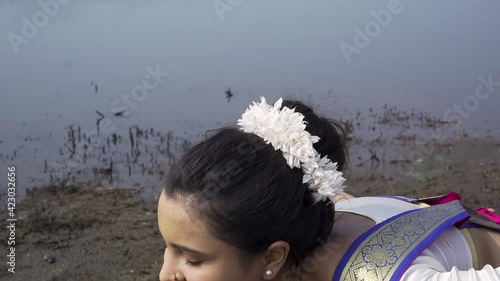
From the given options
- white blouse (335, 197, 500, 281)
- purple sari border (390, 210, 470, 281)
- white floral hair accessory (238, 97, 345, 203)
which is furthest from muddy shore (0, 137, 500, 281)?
purple sari border (390, 210, 470, 281)

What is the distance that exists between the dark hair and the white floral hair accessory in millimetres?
28

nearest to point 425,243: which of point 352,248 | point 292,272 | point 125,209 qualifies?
point 352,248

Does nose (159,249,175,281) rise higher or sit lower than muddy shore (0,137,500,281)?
higher

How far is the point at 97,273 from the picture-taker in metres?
3.94

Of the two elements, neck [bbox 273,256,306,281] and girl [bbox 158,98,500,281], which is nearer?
girl [bbox 158,98,500,281]

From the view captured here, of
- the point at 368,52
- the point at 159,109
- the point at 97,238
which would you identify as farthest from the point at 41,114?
the point at 368,52

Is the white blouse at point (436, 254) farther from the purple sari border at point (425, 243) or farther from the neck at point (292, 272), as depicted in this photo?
the neck at point (292, 272)

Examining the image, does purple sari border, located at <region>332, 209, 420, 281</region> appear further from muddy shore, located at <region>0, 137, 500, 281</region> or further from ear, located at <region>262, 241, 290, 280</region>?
muddy shore, located at <region>0, 137, 500, 281</region>

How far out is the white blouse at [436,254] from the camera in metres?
1.82

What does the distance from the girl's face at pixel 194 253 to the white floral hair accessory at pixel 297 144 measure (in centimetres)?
31

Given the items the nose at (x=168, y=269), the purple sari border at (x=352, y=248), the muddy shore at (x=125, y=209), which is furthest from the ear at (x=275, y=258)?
the muddy shore at (x=125, y=209)

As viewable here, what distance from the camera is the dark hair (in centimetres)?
191

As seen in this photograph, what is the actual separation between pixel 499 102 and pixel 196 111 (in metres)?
3.94

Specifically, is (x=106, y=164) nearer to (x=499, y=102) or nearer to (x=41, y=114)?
(x=41, y=114)
